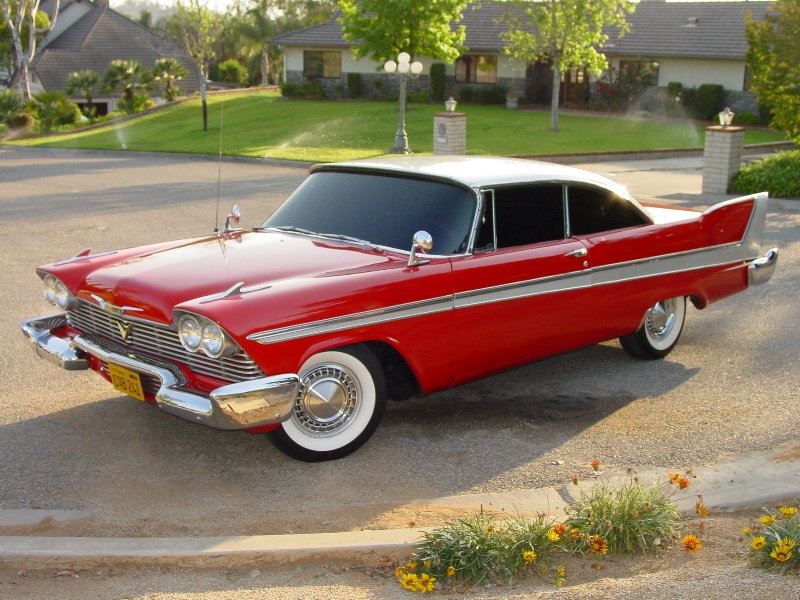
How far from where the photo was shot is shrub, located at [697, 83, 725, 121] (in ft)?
120

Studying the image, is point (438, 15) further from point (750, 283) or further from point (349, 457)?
point (349, 457)

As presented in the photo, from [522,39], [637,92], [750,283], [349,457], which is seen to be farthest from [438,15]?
[349,457]

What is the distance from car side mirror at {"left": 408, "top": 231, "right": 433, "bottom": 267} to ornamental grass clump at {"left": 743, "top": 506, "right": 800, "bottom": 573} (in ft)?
7.32

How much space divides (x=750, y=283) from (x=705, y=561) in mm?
4076

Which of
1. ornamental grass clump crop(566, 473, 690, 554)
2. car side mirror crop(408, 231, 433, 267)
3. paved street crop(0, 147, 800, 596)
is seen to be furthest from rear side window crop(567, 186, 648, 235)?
ornamental grass clump crop(566, 473, 690, 554)

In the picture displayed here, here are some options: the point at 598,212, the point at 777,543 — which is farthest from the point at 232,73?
the point at 777,543

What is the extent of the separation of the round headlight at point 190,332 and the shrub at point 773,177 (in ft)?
48.3

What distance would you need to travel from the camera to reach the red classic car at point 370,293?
16.6 ft

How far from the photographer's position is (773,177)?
58.4ft

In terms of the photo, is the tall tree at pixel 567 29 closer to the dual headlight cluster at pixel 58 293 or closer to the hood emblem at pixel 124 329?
the dual headlight cluster at pixel 58 293

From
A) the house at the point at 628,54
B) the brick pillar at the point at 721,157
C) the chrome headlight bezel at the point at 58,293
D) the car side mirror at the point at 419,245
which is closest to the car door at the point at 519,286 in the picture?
the car side mirror at the point at 419,245

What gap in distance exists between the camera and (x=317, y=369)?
5297 mm

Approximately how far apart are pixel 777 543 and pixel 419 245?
2414mm

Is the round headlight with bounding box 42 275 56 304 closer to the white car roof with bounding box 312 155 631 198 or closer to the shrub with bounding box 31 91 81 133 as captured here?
the white car roof with bounding box 312 155 631 198
